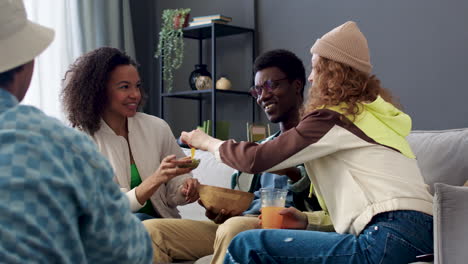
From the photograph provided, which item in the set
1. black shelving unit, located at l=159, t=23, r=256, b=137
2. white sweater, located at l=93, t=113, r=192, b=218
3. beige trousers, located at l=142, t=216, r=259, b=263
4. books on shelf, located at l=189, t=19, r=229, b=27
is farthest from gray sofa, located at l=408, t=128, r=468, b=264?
books on shelf, located at l=189, t=19, r=229, b=27

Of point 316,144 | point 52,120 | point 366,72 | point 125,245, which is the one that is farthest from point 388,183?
point 52,120

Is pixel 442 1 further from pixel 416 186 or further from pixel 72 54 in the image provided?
pixel 72 54

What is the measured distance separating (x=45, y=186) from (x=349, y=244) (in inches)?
45.6

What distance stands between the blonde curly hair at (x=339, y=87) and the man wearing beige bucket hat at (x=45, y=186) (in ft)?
3.76

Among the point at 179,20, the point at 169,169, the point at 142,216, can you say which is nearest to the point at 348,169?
the point at 169,169

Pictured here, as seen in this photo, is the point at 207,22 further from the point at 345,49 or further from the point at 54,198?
the point at 54,198

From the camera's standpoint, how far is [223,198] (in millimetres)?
2047

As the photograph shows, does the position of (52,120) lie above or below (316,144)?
above

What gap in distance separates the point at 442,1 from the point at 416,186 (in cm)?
195

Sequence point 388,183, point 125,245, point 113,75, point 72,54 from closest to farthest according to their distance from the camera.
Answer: point 125,245
point 388,183
point 113,75
point 72,54

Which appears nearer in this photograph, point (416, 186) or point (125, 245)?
point (125, 245)

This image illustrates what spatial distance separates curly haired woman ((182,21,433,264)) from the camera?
158 cm

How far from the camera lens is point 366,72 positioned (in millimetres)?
1887

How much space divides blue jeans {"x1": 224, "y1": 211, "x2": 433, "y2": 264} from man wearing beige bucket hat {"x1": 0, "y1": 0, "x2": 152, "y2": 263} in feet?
3.03
